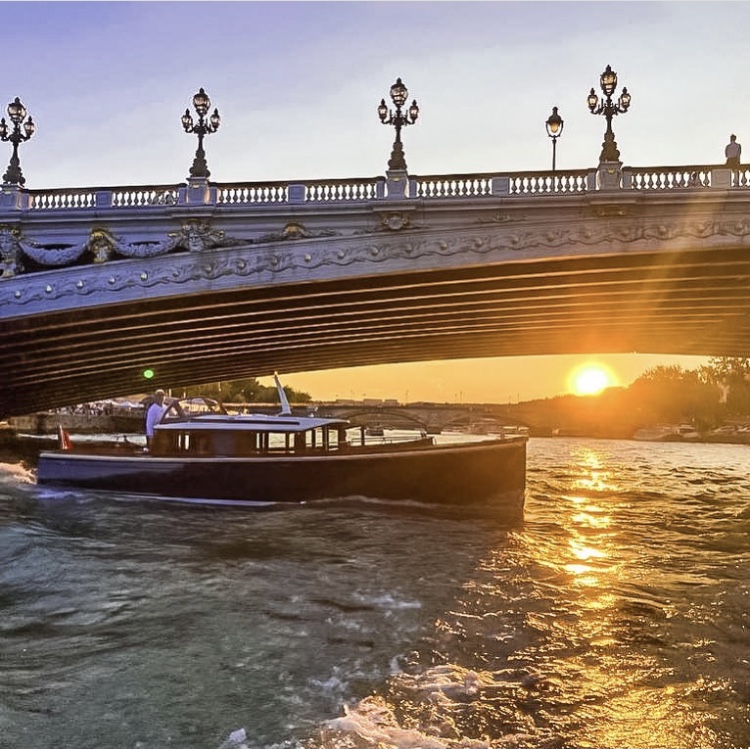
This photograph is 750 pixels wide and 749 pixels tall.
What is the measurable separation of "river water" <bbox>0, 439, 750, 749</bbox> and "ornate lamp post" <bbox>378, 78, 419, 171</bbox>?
14589mm

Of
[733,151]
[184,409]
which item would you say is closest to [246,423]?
[184,409]

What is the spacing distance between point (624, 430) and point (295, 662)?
3767 inches

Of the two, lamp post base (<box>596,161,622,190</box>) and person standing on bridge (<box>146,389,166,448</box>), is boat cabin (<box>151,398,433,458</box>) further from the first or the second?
lamp post base (<box>596,161,622,190</box>)

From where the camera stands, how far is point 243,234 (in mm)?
26125

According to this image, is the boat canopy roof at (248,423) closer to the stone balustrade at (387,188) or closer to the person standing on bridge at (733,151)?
the stone balustrade at (387,188)

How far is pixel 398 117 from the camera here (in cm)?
2570

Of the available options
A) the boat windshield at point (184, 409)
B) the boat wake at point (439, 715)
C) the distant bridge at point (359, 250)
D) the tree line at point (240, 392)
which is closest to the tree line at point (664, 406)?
the tree line at point (240, 392)

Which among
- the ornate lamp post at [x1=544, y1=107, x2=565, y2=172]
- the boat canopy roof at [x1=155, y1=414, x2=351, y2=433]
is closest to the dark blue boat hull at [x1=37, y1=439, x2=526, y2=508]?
the boat canopy roof at [x1=155, y1=414, x2=351, y2=433]

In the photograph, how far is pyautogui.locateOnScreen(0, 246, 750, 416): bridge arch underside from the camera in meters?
26.1

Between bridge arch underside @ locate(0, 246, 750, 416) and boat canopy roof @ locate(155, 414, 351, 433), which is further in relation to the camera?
bridge arch underside @ locate(0, 246, 750, 416)

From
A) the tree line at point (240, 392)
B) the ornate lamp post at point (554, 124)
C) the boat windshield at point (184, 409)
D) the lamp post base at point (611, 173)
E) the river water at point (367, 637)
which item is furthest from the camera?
the tree line at point (240, 392)

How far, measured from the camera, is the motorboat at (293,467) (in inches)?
795

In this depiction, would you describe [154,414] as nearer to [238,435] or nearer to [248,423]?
[238,435]

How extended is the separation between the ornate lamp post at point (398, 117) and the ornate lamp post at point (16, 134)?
14.2 m
